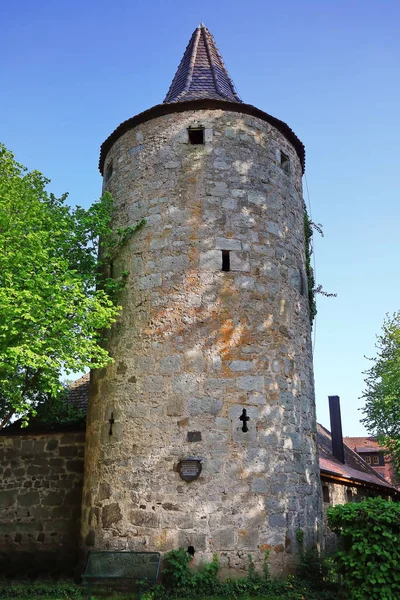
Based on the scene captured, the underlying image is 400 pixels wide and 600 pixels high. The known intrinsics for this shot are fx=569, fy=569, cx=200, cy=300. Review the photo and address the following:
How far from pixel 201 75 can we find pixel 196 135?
3.01 meters

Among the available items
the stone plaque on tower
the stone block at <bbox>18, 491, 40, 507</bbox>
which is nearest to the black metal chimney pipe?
the stone block at <bbox>18, 491, 40, 507</bbox>

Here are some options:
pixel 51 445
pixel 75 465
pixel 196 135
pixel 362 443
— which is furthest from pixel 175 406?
pixel 362 443

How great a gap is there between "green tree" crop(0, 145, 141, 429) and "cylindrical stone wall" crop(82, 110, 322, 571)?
2.04 feet

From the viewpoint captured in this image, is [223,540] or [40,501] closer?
[223,540]

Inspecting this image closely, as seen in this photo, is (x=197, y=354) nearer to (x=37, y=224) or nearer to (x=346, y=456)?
(x=37, y=224)

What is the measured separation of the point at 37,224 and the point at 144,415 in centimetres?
389

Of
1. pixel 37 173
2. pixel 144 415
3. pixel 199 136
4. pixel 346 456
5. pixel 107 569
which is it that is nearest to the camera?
pixel 107 569

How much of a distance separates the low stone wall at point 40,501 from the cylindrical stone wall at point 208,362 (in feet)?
3.74

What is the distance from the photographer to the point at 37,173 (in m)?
12.0

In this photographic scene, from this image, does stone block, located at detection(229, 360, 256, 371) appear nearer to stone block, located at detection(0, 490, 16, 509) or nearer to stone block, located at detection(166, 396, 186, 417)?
stone block, located at detection(166, 396, 186, 417)

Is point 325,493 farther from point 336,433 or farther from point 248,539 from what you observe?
point 248,539

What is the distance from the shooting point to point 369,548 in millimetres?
7355

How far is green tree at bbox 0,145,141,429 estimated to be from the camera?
884cm

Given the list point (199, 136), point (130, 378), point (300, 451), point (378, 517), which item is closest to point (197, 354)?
point (130, 378)
